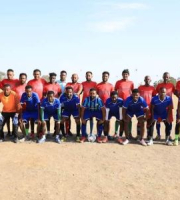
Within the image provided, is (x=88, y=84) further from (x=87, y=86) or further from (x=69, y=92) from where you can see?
(x=69, y=92)

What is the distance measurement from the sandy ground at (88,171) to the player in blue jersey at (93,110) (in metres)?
0.68

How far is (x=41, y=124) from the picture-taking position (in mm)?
8844

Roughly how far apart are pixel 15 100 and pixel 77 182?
12.1ft

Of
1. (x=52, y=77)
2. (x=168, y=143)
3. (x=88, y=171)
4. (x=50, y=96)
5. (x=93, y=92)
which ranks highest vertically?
(x=52, y=77)

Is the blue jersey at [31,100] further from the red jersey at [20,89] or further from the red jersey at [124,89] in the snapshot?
the red jersey at [124,89]

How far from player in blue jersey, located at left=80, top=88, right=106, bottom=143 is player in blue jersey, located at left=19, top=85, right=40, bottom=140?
4.69 feet

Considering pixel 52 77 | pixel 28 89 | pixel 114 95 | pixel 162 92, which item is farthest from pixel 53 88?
pixel 162 92

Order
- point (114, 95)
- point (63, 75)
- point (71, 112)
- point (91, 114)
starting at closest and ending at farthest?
point (114, 95) < point (91, 114) < point (71, 112) < point (63, 75)

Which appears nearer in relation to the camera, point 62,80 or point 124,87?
point 124,87

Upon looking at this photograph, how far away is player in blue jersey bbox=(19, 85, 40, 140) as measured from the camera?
8.70 meters

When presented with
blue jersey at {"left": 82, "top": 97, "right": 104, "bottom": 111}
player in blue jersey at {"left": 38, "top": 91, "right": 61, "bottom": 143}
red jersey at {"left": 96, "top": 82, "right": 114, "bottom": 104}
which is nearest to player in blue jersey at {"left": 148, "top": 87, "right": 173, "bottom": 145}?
red jersey at {"left": 96, "top": 82, "right": 114, "bottom": 104}

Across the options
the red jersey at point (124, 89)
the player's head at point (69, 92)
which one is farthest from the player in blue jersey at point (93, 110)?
the red jersey at point (124, 89)

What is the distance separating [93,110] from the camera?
29.2 feet

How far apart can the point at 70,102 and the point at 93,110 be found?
0.75m
